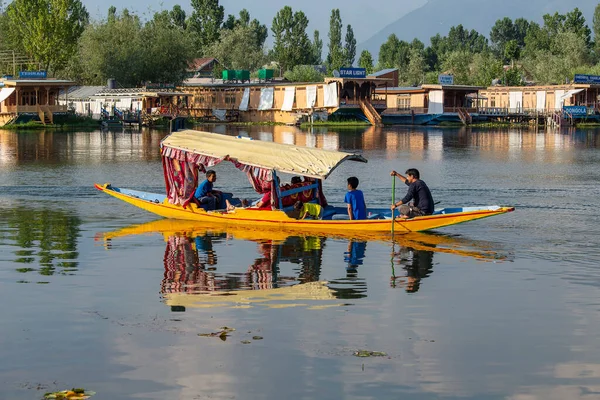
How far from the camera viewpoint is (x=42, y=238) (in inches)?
852

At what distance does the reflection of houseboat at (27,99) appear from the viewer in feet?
238

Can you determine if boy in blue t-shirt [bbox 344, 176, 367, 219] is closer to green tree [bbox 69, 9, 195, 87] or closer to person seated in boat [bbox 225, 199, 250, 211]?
person seated in boat [bbox 225, 199, 250, 211]

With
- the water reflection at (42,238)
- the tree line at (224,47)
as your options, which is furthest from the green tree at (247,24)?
the water reflection at (42,238)

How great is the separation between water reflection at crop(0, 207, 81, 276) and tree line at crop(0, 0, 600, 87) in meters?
62.2

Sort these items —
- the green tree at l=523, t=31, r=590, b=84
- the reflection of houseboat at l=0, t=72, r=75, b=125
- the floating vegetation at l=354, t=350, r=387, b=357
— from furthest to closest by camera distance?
1. the green tree at l=523, t=31, r=590, b=84
2. the reflection of houseboat at l=0, t=72, r=75, b=125
3. the floating vegetation at l=354, t=350, r=387, b=357

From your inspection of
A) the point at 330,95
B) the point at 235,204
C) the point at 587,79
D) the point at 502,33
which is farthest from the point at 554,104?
the point at 502,33

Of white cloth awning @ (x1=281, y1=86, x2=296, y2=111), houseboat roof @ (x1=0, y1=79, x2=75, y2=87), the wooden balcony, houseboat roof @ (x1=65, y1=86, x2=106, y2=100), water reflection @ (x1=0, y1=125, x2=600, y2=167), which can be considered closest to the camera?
water reflection @ (x1=0, y1=125, x2=600, y2=167)

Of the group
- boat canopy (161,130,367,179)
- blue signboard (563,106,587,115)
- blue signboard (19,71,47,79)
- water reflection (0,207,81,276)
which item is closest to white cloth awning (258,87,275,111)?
blue signboard (19,71,47,79)

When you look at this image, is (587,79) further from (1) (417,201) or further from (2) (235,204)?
(1) (417,201)

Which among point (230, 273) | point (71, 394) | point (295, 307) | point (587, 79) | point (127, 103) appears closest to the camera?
point (71, 394)

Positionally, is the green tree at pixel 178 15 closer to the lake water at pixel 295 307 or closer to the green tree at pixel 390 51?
the green tree at pixel 390 51

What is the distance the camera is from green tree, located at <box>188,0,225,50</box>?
13300 cm

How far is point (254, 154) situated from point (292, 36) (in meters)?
114

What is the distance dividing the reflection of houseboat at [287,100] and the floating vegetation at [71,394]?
7553 cm
